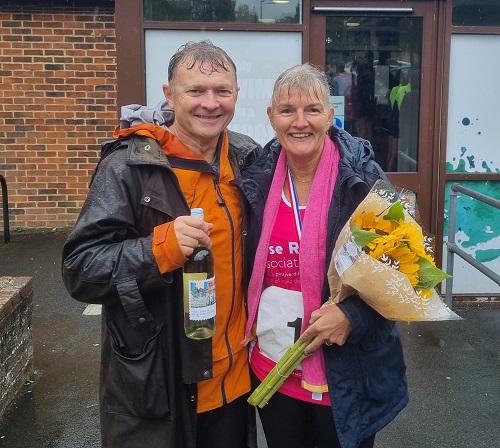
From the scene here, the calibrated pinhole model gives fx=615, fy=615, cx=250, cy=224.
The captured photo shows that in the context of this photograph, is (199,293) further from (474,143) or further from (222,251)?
(474,143)

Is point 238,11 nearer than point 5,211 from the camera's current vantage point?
Yes

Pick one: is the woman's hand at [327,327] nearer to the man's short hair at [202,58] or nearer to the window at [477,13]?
the man's short hair at [202,58]

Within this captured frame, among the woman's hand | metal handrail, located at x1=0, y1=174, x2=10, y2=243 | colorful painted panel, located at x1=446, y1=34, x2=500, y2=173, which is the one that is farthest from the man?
metal handrail, located at x1=0, y1=174, x2=10, y2=243

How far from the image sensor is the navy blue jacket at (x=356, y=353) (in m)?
2.08

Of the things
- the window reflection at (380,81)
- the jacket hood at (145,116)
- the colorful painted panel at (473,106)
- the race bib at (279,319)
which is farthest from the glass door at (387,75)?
the race bib at (279,319)

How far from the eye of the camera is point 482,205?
204 inches

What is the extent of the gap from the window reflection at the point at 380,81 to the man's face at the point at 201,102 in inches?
117

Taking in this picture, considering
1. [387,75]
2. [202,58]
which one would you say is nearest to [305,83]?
[202,58]

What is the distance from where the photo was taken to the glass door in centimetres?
A: 493

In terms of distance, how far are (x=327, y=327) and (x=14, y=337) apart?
7.56ft

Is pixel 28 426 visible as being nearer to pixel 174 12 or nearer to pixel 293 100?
pixel 293 100

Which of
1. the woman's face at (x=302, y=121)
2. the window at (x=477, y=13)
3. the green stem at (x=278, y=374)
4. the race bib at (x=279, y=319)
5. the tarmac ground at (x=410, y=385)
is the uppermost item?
the window at (x=477, y=13)

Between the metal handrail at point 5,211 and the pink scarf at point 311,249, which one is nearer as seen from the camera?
the pink scarf at point 311,249

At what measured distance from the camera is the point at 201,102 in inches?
81.6
